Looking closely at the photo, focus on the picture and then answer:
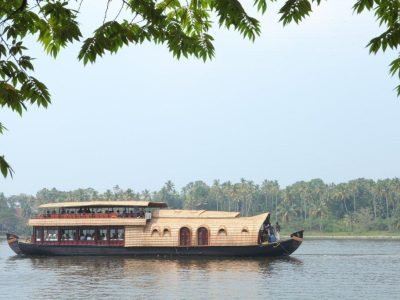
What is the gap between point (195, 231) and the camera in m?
28.9

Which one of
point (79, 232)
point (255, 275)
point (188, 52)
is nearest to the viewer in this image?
point (188, 52)

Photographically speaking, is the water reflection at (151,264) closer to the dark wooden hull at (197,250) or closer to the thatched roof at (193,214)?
the dark wooden hull at (197,250)

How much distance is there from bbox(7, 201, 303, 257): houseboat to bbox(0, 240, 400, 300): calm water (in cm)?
103

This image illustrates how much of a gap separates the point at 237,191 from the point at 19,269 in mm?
65511

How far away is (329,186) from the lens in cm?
8756

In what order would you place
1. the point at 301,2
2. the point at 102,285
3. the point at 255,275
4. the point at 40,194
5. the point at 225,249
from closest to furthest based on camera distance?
the point at 301,2, the point at 102,285, the point at 255,275, the point at 225,249, the point at 40,194

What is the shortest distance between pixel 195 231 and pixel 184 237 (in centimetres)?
70

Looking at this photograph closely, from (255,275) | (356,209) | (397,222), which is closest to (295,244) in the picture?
(255,275)

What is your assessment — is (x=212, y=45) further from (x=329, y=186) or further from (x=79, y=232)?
(x=329, y=186)

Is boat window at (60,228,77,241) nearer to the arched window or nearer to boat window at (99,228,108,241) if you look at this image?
boat window at (99,228,108,241)

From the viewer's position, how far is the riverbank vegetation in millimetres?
78431

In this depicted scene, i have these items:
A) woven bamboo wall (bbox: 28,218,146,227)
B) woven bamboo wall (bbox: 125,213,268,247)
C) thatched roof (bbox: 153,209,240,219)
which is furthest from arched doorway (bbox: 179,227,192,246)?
woven bamboo wall (bbox: 28,218,146,227)

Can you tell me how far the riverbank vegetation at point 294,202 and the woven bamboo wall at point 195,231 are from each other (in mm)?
49894

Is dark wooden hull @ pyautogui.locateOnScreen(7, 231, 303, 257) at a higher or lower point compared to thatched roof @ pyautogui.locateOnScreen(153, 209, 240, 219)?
lower
